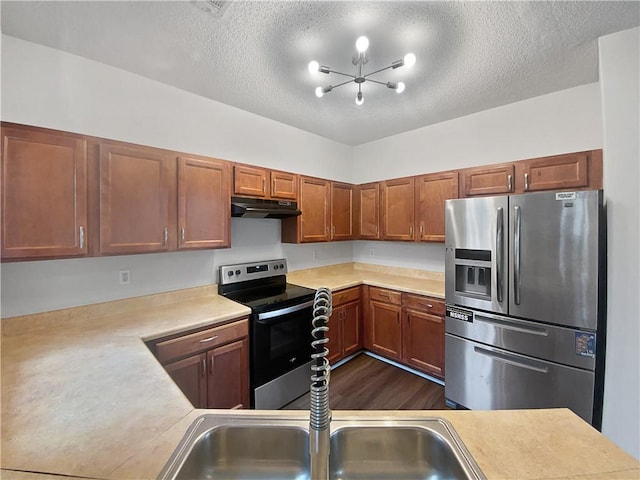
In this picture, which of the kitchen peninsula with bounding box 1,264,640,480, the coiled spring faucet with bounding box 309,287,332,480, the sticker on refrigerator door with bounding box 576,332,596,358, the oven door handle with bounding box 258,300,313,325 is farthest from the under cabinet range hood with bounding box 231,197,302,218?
the sticker on refrigerator door with bounding box 576,332,596,358

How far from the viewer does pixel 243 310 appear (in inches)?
82.2

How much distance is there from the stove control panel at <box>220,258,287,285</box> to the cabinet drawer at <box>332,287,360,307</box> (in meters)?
0.65

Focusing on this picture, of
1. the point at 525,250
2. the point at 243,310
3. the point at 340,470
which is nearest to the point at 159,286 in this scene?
the point at 243,310

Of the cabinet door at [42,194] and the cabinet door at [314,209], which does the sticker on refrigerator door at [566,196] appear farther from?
the cabinet door at [42,194]

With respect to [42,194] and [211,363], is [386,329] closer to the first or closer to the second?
[211,363]

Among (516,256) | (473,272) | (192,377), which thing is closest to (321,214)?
(473,272)

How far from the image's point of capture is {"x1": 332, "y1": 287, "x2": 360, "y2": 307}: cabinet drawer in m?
2.88

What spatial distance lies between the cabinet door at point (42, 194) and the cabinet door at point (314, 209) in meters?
1.83

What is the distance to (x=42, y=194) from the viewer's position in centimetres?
153

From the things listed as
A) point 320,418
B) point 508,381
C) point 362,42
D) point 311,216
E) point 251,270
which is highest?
point 362,42

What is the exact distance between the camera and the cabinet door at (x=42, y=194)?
1445 mm

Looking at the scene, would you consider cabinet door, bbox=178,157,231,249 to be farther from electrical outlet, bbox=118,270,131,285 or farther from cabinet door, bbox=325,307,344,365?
cabinet door, bbox=325,307,344,365

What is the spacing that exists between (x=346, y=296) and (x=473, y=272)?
1.31 meters

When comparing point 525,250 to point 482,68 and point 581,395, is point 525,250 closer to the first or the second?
point 581,395
